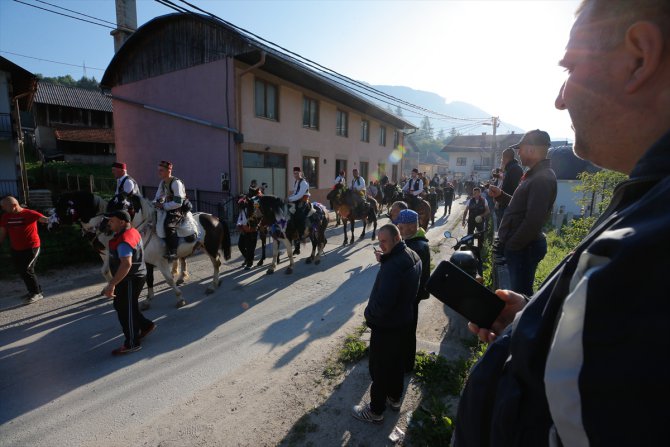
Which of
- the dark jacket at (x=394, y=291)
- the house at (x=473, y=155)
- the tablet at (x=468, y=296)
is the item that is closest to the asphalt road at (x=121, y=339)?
the dark jacket at (x=394, y=291)

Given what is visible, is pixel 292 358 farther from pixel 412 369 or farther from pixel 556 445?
pixel 556 445

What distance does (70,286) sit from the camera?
23.4 ft

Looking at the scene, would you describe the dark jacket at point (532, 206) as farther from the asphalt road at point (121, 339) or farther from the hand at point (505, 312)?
the asphalt road at point (121, 339)

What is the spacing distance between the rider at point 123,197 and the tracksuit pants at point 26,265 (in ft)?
5.75

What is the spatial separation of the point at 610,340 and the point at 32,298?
851 cm

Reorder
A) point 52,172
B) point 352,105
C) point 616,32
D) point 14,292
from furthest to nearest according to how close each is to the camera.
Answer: point 52,172 < point 352,105 < point 14,292 < point 616,32

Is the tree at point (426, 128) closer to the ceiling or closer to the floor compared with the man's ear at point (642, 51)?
closer to the ceiling

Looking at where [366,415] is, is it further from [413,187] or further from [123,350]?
[413,187]

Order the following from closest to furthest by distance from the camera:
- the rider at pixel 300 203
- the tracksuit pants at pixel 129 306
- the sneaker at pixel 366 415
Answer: the sneaker at pixel 366 415, the tracksuit pants at pixel 129 306, the rider at pixel 300 203

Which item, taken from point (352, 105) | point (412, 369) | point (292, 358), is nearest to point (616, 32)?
point (412, 369)

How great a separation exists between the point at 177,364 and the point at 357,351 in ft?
7.87

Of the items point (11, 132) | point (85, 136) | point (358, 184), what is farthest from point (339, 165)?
point (85, 136)

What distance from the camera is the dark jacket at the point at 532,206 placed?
12.6 feet

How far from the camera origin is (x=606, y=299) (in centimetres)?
63
